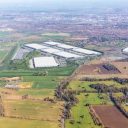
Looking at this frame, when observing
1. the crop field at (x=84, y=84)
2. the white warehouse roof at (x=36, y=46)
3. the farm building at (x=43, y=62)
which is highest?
the crop field at (x=84, y=84)

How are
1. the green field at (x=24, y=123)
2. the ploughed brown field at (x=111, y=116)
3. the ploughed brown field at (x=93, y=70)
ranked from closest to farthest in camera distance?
Result: the green field at (x=24, y=123) < the ploughed brown field at (x=111, y=116) < the ploughed brown field at (x=93, y=70)

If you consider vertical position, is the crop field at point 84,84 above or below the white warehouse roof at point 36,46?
above

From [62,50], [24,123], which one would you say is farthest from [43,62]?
[24,123]

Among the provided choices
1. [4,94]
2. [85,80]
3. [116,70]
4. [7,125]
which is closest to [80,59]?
[116,70]

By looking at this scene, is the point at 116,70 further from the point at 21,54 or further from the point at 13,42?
the point at 13,42

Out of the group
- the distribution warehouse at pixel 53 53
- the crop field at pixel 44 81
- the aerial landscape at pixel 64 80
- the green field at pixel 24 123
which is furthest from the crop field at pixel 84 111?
the distribution warehouse at pixel 53 53

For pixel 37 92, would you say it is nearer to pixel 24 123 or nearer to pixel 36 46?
pixel 24 123

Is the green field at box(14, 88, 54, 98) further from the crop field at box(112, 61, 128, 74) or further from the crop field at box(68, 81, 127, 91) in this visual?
the crop field at box(112, 61, 128, 74)

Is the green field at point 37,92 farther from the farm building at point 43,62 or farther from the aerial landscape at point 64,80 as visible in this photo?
the farm building at point 43,62

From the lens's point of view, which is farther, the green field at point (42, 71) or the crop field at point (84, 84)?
the green field at point (42, 71)
